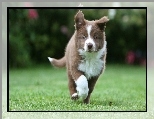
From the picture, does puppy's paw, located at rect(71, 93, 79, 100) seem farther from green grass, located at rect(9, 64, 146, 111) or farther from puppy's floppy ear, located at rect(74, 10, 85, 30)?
puppy's floppy ear, located at rect(74, 10, 85, 30)

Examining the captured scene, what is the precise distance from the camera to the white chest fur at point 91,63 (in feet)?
24.0

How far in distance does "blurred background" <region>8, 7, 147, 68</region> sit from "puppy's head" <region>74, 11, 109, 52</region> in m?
1.67

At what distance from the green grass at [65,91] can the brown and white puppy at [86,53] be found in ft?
1.11

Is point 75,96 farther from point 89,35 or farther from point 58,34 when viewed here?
point 58,34

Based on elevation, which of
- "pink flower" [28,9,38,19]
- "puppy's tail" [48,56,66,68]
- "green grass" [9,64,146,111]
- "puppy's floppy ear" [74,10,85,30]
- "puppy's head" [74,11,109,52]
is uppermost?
"pink flower" [28,9,38,19]

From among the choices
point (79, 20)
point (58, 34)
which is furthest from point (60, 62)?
point (58, 34)

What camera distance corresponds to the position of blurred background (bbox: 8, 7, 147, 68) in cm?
967

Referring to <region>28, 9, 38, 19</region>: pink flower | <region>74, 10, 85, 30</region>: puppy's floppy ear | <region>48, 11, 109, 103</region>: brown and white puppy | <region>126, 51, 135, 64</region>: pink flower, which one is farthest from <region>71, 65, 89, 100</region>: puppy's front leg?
<region>126, 51, 135, 64</region>: pink flower

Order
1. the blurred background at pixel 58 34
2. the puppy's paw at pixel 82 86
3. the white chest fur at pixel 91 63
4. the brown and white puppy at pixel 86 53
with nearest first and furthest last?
1. the puppy's paw at pixel 82 86
2. the brown and white puppy at pixel 86 53
3. the white chest fur at pixel 91 63
4. the blurred background at pixel 58 34

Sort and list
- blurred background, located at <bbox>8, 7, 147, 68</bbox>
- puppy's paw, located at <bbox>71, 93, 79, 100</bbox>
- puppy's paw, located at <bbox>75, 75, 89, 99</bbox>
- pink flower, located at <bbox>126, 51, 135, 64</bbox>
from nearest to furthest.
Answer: puppy's paw, located at <bbox>75, 75, 89, 99</bbox> < puppy's paw, located at <bbox>71, 93, 79, 100</bbox> < blurred background, located at <bbox>8, 7, 147, 68</bbox> < pink flower, located at <bbox>126, 51, 135, 64</bbox>

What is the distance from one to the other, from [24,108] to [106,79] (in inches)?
102

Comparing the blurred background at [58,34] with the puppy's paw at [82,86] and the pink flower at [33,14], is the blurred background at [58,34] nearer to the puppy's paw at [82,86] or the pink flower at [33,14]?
the pink flower at [33,14]

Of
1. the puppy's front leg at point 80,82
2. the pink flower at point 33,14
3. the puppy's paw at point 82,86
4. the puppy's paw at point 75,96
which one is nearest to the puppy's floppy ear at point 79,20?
the puppy's front leg at point 80,82

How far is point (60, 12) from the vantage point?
33.4ft
